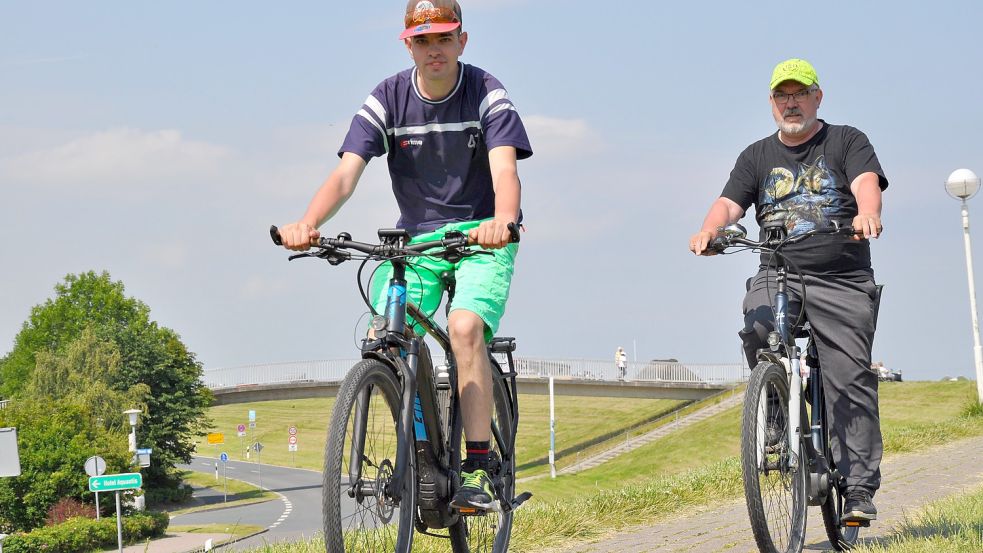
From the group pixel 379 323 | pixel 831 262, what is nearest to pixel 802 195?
pixel 831 262

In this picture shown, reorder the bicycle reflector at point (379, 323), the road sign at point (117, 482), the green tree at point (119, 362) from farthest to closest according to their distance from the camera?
the green tree at point (119, 362) → the road sign at point (117, 482) → the bicycle reflector at point (379, 323)

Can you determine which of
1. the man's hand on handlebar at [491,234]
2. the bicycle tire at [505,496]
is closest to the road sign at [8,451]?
the bicycle tire at [505,496]

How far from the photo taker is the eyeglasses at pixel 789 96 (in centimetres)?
562

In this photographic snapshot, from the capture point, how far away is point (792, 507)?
208 inches

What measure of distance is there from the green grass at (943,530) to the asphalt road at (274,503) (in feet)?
107

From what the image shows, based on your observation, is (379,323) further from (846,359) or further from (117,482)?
(117,482)

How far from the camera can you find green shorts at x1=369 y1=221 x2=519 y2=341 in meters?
4.61

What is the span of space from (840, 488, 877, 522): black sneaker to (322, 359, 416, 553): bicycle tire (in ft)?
7.18

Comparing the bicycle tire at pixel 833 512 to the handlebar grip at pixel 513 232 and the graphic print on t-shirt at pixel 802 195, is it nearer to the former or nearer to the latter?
the graphic print on t-shirt at pixel 802 195

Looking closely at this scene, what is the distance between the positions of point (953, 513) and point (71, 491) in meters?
55.4

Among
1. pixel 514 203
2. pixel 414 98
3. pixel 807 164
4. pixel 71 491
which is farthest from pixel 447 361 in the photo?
pixel 71 491

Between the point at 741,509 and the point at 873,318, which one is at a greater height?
the point at 873,318

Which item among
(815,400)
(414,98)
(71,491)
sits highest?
A: (414,98)

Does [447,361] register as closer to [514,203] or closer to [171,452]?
[514,203]
